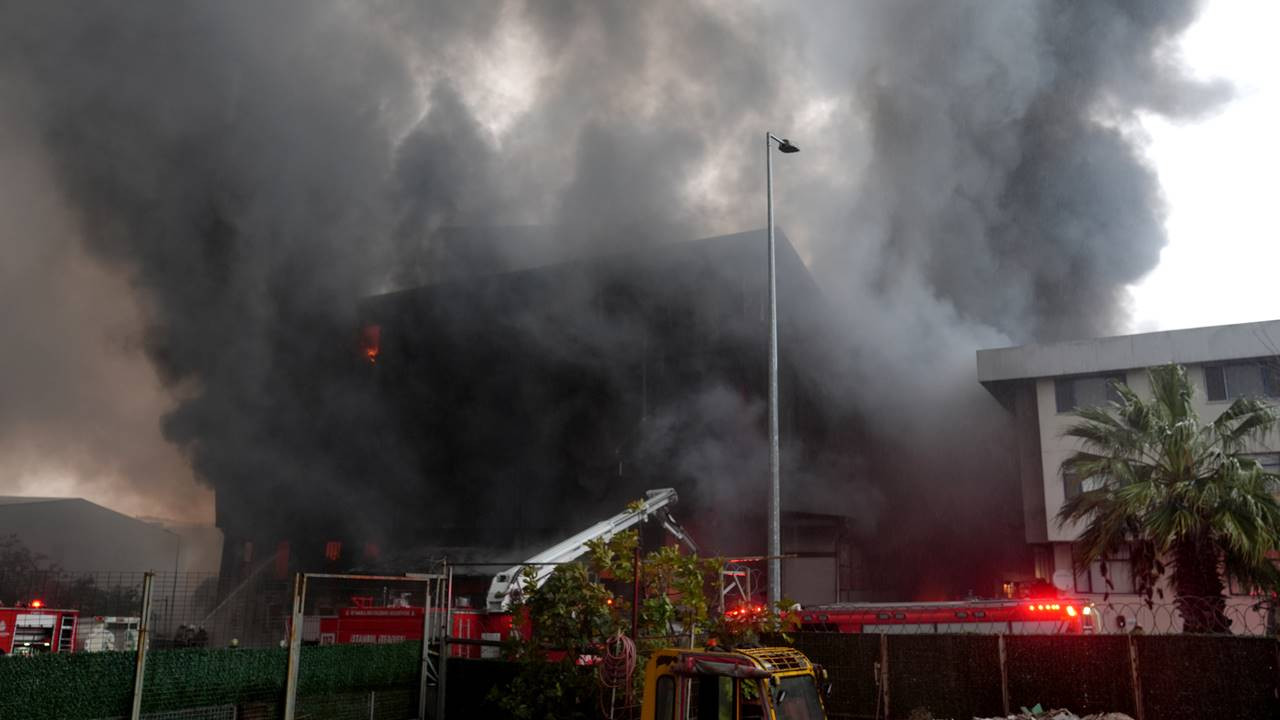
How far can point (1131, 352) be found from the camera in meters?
22.7

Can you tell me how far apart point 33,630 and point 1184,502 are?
17505mm

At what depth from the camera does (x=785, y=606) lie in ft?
30.2

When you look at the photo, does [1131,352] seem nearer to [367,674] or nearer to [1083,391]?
[1083,391]

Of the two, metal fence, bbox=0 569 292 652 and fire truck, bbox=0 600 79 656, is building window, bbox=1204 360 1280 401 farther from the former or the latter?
fire truck, bbox=0 600 79 656

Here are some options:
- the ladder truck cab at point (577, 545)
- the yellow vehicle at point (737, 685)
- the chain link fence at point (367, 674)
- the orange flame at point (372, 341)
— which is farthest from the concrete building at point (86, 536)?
the yellow vehicle at point (737, 685)

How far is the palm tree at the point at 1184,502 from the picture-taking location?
1283 centimetres

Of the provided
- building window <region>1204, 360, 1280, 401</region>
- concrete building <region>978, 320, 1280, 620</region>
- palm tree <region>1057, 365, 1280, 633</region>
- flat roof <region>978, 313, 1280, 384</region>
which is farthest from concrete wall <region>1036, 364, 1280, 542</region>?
palm tree <region>1057, 365, 1280, 633</region>

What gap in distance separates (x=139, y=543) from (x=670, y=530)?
45.3 metres

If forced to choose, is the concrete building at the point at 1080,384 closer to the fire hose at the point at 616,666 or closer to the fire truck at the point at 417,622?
the fire truck at the point at 417,622

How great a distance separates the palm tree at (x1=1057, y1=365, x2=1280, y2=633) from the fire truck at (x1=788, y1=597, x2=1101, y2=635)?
1.52m

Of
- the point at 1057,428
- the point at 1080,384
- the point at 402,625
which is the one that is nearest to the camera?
the point at 402,625

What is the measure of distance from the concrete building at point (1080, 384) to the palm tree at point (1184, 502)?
20.7 ft

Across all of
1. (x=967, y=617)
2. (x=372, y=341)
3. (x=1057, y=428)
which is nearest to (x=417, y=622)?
(x=967, y=617)

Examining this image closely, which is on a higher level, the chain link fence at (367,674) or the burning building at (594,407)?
the burning building at (594,407)
